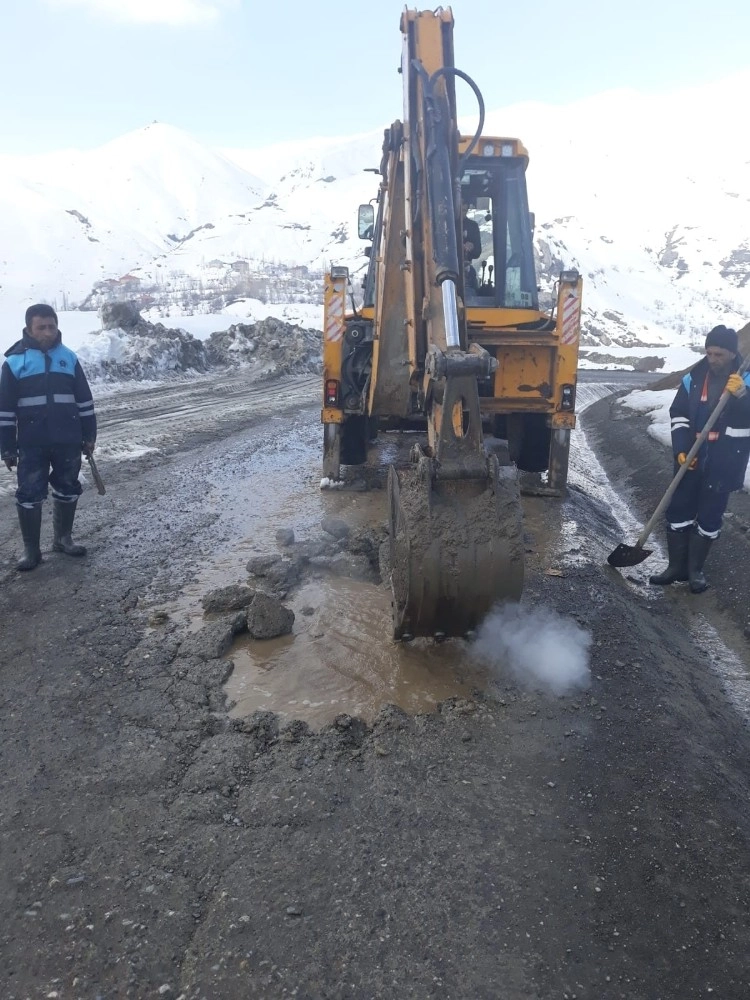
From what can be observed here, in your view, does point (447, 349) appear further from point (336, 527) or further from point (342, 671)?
point (336, 527)

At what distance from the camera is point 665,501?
5.43 metres

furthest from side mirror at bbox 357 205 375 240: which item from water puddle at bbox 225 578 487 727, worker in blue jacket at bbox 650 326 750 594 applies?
water puddle at bbox 225 578 487 727

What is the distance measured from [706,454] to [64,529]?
15.5 feet

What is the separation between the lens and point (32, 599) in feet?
15.3

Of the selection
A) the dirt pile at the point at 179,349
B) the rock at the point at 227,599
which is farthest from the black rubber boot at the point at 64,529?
the dirt pile at the point at 179,349

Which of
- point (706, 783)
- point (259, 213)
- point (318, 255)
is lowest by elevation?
point (706, 783)

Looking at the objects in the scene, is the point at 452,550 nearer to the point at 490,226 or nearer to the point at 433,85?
the point at 433,85

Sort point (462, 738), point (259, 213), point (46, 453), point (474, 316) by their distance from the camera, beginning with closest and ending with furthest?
point (462, 738)
point (46, 453)
point (474, 316)
point (259, 213)

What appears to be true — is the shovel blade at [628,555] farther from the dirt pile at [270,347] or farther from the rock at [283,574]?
the dirt pile at [270,347]

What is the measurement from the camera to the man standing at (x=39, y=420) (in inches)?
203

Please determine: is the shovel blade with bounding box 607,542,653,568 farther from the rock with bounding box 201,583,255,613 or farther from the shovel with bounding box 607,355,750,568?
the rock with bounding box 201,583,255,613

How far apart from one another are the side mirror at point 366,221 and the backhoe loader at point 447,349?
0.8 inches

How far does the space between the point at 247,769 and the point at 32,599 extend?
7.82ft

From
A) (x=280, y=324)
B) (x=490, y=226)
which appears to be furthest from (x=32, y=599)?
(x=280, y=324)
